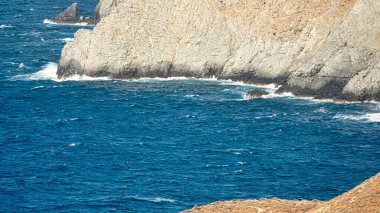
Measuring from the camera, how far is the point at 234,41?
120625 mm

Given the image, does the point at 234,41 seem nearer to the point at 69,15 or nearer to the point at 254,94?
the point at 254,94

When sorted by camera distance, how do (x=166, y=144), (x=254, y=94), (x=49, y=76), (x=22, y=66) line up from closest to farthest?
(x=166, y=144)
(x=254, y=94)
(x=49, y=76)
(x=22, y=66)

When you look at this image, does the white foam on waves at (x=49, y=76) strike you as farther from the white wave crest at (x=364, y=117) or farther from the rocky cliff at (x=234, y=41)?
the white wave crest at (x=364, y=117)

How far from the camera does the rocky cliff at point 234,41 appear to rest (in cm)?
10919

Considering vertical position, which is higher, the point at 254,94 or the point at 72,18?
the point at 72,18

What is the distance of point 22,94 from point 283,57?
34474mm

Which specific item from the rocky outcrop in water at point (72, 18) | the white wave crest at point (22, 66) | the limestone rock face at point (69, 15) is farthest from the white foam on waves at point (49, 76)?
the limestone rock face at point (69, 15)

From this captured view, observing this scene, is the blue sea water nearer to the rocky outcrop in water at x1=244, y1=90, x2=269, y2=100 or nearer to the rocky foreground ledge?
the rocky outcrop in water at x1=244, y1=90, x2=269, y2=100

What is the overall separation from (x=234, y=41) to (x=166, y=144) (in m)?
32.2

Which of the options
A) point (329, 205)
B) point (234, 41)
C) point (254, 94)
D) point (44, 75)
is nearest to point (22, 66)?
point (44, 75)

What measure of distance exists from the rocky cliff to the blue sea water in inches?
93.0

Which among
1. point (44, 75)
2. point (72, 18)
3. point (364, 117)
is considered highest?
point (72, 18)

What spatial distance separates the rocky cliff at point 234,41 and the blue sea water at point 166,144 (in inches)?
93.0

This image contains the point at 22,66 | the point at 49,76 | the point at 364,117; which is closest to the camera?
the point at 364,117
